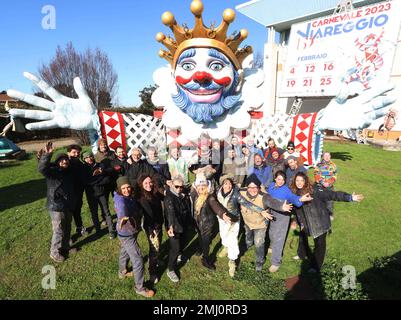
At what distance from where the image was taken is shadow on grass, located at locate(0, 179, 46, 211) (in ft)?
18.5

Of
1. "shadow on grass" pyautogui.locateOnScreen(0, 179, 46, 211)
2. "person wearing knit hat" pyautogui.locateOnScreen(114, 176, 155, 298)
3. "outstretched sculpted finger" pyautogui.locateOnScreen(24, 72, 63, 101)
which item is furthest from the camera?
"shadow on grass" pyautogui.locateOnScreen(0, 179, 46, 211)

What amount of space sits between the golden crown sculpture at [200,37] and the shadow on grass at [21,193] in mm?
4499

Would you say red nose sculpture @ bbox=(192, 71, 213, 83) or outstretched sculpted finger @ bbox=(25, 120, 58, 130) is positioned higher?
red nose sculpture @ bbox=(192, 71, 213, 83)

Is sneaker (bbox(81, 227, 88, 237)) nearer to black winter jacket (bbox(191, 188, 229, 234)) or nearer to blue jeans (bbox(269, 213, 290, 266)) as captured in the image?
black winter jacket (bbox(191, 188, 229, 234))

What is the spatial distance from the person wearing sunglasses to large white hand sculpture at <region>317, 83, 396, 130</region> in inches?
132

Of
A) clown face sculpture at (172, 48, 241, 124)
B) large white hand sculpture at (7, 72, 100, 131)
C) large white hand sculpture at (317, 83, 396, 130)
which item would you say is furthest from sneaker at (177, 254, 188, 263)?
large white hand sculpture at (317, 83, 396, 130)

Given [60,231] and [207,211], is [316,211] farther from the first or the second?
[60,231]

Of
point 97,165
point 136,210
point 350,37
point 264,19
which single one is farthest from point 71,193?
point 264,19

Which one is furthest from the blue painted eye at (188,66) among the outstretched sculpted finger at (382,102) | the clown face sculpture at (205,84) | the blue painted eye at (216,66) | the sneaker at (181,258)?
the outstretched sculpted finger at (382,102)

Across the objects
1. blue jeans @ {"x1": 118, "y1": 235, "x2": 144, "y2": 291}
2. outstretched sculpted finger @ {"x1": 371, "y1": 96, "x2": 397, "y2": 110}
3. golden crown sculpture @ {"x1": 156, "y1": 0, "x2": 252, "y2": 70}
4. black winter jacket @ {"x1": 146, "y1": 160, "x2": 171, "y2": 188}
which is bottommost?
blue jeans @ {"x1": 118, "y1": 235, "x2": 144, "y2": 291}

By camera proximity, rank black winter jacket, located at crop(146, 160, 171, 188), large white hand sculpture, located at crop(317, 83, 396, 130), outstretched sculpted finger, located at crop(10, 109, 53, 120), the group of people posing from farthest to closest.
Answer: large white hand sculpture, located at crop(317, 83, 396, 130) < black winter jacket, located at crop(146, 160, 171, 188) < outstretched sculpted finger, located at crop(10, 109, 53, 120) < the group of people posing

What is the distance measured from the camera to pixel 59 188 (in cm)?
317

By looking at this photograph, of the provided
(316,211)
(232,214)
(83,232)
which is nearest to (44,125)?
(83,232)
